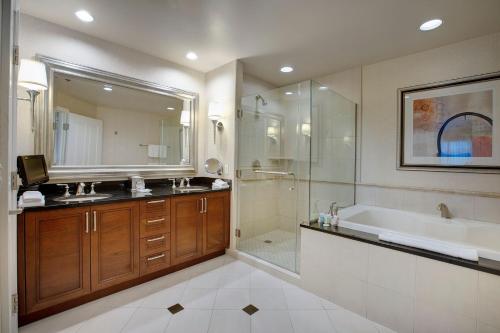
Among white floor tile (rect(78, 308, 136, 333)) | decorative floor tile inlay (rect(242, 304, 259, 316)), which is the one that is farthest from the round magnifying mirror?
white floor tile (rect(78, 308, 136, 333))

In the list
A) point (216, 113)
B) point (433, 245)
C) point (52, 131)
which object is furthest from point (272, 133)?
point (52, 131)

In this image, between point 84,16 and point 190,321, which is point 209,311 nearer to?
point 190,321

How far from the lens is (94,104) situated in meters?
2.34

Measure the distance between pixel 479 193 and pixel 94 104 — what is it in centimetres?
403

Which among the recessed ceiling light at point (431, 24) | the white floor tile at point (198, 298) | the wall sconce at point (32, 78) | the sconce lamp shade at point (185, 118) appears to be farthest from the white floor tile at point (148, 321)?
the recessed ceiling light at point (431, 24)

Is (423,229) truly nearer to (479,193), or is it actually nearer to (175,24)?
(479,193)

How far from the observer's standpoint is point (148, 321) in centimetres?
167

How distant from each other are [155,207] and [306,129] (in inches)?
72.3

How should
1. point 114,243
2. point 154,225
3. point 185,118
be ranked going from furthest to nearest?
point 185,118, point 154,225, point 114,243

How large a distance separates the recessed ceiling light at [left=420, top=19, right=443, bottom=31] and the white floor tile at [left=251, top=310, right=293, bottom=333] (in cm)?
281

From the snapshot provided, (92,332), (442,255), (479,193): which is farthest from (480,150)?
(92,332)

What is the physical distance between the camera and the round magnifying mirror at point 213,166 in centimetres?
300

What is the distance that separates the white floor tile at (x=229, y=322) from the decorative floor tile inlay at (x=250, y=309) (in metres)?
0.04

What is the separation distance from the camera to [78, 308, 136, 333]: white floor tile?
1581 millimetres
